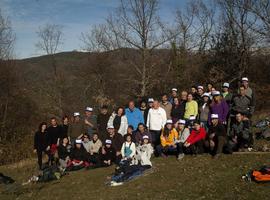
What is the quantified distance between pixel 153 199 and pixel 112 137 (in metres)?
5.29

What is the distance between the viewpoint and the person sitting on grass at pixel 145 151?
13984 millimetres

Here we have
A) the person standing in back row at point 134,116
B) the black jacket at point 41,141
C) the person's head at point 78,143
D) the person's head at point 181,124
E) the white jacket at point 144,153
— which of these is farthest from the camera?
the black jacket at point 41,141

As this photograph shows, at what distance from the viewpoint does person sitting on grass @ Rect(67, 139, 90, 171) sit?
52.4 feet

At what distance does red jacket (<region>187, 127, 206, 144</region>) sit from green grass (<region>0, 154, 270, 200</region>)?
0.63 m

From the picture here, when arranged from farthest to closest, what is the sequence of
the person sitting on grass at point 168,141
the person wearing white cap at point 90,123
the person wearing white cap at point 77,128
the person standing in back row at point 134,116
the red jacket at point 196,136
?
the person wearing white cap at point 77,128, the person wearing white cap at point 90,123, the person standing in back row at point 134,116, the person sitting on grass at point 168,141, the red jacket at point 196,136

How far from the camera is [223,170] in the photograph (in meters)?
12.5

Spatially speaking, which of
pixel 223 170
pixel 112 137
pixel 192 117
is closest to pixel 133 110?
pixel 112 137

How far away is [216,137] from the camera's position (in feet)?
45.9

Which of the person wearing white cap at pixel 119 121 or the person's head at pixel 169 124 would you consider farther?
the person wearing white cap at pixel 119 121

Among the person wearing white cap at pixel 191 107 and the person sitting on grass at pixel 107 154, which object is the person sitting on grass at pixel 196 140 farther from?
the person sitting on grass at pixel 107 154

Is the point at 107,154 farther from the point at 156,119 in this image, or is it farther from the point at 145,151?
the point at 156,119

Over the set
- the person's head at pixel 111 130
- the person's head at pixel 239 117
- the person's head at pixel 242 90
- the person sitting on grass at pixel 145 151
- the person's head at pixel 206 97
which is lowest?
the person sitting on grass at pixel 145 151

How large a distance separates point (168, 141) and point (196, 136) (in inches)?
47.9

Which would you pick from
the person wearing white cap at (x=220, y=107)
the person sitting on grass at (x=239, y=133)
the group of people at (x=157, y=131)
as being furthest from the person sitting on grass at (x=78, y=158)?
the person sitting on grass at (x=239, y=133)
